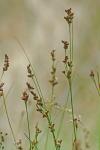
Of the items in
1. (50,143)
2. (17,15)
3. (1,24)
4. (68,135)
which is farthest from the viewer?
(17,15)

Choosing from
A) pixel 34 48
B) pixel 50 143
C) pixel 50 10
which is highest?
pixel 50 10

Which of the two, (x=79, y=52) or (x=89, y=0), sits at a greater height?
(x=89, y=0)

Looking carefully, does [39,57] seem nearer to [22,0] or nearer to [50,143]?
[22,0]

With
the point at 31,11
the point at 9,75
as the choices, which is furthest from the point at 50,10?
the point at 9,75

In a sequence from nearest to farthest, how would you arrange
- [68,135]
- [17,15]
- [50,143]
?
[50,143], [68,135], [17,15]

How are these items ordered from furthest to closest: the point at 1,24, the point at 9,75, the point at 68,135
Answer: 1. the point at 1,24
2. the point at 9,75
3. the point at 68,135

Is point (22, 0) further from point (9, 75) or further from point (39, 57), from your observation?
point (9, 75)

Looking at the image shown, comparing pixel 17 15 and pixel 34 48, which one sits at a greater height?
pixel 17 15

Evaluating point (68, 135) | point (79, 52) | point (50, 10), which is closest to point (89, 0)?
point (50, 10)

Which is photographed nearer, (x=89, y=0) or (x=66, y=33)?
(x=66, y=33)
